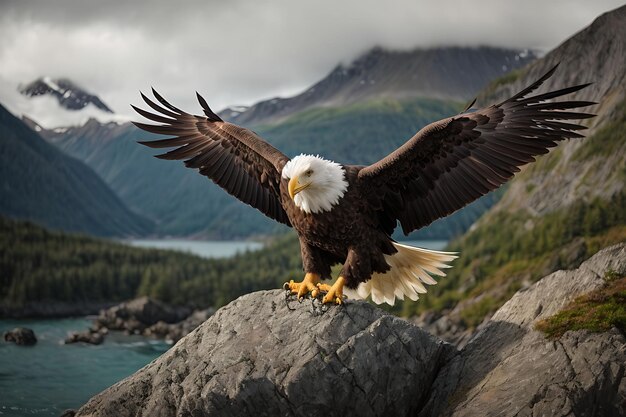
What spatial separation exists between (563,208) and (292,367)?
77412mm

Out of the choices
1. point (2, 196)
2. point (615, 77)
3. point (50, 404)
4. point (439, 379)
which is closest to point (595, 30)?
point (615, 77)

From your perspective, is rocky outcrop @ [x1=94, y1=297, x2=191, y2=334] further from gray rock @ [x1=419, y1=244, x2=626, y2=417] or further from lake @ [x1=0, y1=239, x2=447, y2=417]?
gray rock @ [x1=419, y1=244, x2=626, y2=417]

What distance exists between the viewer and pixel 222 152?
10000 millimetres

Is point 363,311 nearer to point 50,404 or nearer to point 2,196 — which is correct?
point 50,404

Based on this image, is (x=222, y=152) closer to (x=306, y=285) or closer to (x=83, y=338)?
(x=306, y=285)

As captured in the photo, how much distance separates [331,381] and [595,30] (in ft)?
237

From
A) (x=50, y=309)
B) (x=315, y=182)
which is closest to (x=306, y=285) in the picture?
(x=315, y=182)

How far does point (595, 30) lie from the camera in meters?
69.8

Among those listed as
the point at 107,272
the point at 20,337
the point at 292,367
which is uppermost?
the point at 107,272

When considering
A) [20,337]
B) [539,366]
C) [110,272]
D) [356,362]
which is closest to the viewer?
[539,366]

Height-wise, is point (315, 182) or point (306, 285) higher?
point (315, 182)

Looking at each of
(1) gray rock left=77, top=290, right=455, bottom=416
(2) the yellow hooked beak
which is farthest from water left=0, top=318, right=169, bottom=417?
(2) the yellow hooked beak

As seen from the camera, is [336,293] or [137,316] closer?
[336,293]

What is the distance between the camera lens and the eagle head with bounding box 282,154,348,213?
7.72 m
